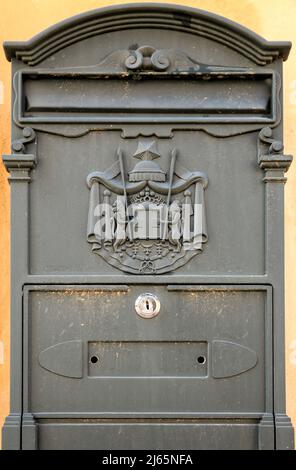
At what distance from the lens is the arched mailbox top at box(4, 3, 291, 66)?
3.41 m

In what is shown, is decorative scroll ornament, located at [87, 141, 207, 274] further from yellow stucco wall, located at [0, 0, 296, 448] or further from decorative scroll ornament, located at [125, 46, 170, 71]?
yellow stucco wall, located at [0, 0, 296, 448]

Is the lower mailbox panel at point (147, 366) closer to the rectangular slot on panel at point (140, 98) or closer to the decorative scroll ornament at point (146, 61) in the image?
the rectangular slot on panel at point (140, 98)

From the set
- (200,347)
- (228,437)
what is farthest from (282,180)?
(228,437)

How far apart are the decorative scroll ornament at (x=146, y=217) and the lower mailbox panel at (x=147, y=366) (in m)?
0.14

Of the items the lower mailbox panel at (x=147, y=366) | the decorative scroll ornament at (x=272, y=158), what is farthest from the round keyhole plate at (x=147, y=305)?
the decorative scroll ornament at (x=272, y=158)

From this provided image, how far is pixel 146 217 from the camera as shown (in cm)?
341

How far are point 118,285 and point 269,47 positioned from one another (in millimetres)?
1210

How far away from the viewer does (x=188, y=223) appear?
3.41m

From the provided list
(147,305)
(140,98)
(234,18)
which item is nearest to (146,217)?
(147,305)

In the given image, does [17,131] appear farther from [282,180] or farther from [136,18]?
[282,180]

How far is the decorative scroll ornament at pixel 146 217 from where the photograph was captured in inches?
134

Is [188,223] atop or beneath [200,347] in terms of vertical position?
atop

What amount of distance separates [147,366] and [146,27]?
1472 mm

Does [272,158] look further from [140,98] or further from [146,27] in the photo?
[146,27]
